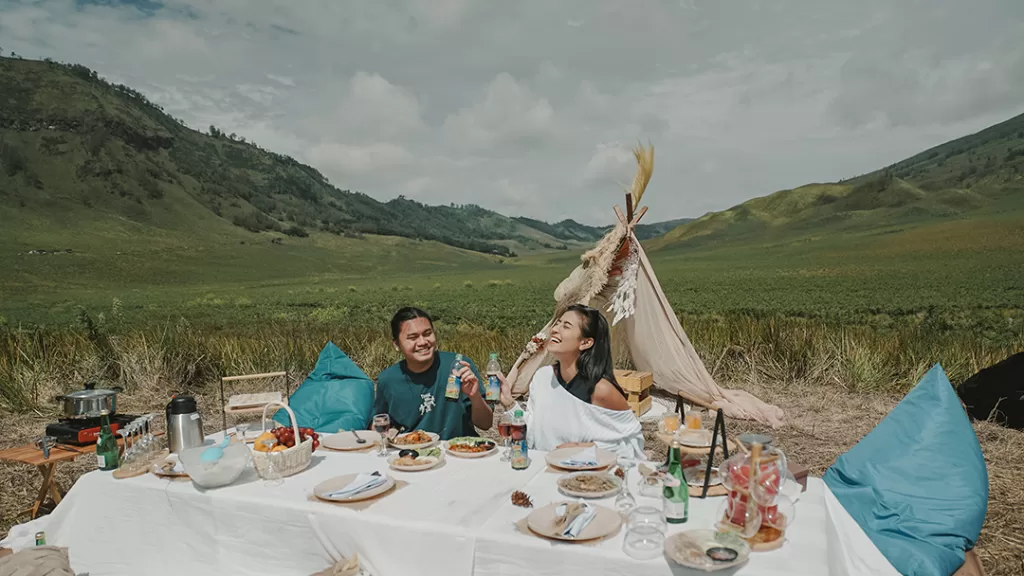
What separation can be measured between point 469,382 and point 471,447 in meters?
0.50

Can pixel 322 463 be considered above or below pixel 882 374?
above

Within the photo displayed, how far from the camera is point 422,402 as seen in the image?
3875 mm

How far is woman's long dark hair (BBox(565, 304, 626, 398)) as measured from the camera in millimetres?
3709

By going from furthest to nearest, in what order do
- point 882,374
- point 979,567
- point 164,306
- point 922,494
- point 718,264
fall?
point 718,264 → point 164,306 → point 882,374 → point 922,494 → point 979,567

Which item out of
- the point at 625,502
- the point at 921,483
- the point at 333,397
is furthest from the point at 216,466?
the point at 921,483

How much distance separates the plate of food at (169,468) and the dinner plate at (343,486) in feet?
2.69

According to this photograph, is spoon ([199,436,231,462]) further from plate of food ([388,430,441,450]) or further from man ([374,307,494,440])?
man ([374,307,494,440])

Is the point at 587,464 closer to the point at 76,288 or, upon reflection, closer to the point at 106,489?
the point at 106,489

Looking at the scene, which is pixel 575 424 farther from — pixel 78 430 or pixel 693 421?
pixel 78 430

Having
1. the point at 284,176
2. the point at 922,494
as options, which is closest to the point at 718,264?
the point at 922,494

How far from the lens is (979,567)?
123 inches

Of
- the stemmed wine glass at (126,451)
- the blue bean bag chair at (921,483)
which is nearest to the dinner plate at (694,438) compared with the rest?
the blue bean bag chair at (921,483)

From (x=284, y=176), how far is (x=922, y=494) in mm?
169699

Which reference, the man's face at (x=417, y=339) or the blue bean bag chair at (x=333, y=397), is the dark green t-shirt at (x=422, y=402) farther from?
the blue bean bag chair at (x=333, y=397)
